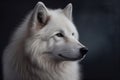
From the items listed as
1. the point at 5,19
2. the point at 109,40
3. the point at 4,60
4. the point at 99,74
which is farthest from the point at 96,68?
the point at 4,60

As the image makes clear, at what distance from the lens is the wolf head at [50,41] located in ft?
9.73

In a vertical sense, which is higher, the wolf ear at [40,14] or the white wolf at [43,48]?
the wolf ear at [40,14]

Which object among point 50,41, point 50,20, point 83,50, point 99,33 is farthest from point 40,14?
point 99,33

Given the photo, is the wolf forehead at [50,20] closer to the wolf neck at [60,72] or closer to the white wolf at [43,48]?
the white wolf at [43,48]

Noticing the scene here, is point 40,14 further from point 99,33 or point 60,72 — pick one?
point 99,33

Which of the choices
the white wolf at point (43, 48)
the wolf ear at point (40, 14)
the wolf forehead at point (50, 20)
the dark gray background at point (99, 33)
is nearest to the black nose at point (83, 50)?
the white wolf at point (43, 48)

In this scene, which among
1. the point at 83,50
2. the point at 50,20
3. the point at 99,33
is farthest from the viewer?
the point at 99,33

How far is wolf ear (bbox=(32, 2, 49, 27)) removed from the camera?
293cm

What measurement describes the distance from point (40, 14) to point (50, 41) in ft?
0.81

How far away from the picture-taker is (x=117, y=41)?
4.64 m

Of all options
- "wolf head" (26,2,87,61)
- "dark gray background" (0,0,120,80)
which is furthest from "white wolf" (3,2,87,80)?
"dark gray background" (0,0,120,80)

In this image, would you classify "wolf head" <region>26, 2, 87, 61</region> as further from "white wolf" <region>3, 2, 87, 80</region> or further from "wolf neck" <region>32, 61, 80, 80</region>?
"wolf neck" <region>32, 61, 80, 80</region>

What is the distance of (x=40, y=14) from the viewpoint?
3.00 m

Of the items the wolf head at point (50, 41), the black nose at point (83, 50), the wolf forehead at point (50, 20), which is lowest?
the black nose at point (83, 50)
